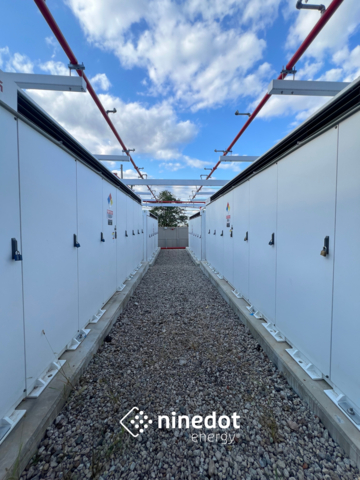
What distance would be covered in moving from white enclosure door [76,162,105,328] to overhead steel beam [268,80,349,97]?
2272mm

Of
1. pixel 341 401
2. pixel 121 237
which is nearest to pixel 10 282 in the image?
pixel 341 401

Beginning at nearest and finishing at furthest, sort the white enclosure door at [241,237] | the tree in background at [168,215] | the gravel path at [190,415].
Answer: the gravel path at [190,415]
the white enclosure door at [241,237]
the tree in background at [168,215]

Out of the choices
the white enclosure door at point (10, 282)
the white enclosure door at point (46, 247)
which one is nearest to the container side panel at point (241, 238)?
the white enclosure door at point (46, 247)

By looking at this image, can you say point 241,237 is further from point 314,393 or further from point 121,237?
point 314,393

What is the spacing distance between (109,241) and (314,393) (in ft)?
10.3

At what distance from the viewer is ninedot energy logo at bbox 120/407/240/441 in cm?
153

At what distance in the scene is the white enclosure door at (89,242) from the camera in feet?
8.13

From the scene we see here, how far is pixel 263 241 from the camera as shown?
288cm

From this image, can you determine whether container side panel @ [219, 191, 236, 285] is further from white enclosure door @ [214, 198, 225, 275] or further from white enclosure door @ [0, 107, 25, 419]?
white enclosure door @ [0, 107, 25, 419]

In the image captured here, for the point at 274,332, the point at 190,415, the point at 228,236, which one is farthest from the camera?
the point at 228,236

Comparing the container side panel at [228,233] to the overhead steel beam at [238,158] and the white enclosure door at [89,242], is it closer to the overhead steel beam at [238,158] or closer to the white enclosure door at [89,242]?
the overhead steel beam at [238,158]

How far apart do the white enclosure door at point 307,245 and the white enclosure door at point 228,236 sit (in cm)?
195

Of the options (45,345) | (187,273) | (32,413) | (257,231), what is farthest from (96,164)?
(187,273)

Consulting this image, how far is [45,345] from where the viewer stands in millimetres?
1761
